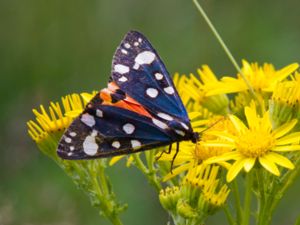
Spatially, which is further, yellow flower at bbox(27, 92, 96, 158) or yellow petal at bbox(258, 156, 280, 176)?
yellow flower at bbox(27, 92, 96, 158)

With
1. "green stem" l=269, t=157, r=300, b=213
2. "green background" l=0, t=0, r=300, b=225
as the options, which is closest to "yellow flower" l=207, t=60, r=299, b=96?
"green stem" l=269, t=157, r=300, b=213

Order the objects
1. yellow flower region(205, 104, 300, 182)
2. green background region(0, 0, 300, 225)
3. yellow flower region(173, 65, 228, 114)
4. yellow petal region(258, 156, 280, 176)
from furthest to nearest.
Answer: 1. green background region(0, 0, 300, 225)
2. yellow flower region(173, 65, 228, 114)
3. yellow flower region(205, 104, 300, 182)
4. yellow petal region(258, 156, 280, 176)

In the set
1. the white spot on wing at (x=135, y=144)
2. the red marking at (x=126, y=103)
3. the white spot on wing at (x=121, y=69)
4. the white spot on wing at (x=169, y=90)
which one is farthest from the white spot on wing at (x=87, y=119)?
the white spot on wing at (x=169, y=90)

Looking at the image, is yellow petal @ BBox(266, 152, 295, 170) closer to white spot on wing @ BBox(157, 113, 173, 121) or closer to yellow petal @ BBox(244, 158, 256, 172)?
yellow petal @ BBox(244, 158, 256, 172)

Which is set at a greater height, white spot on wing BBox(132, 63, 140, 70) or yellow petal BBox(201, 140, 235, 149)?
white spot on wing BBox(132, 63, 140, 70)

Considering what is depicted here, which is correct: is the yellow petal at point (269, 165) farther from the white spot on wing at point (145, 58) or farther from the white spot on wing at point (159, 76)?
the white spot on wing at point (145, 58)

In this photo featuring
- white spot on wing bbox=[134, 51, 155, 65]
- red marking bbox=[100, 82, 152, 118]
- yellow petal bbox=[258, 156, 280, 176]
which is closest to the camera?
yellow petal bbox=[258, 156, 280, 176]

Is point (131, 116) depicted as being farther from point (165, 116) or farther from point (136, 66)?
point (136, 66)

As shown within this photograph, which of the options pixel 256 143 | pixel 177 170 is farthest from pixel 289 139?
pixel 177 170

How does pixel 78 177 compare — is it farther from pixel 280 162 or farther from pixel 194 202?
pixel 280 162
